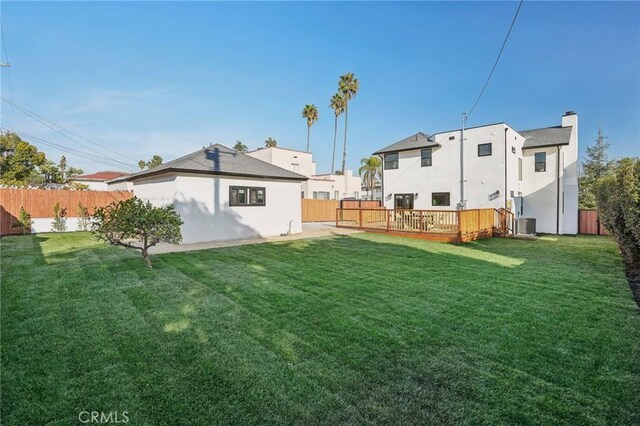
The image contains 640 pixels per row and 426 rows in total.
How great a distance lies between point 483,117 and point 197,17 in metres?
16.4

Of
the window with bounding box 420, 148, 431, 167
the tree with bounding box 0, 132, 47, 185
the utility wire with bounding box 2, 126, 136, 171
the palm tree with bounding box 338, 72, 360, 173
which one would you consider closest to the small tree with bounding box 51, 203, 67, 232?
the tree with bounding box 0, 132, 47, 185

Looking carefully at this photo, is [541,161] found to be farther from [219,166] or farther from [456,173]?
[219,166]

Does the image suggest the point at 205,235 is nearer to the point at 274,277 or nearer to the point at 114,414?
the point at 274,277

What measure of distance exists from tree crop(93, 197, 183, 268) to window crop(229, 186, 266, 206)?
5299 millimetres

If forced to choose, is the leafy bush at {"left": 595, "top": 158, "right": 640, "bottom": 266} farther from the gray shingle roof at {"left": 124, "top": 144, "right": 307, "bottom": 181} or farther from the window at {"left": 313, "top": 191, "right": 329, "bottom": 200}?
the window at {"left": 313, "top": 191, "right": 329, "bottom": 200}

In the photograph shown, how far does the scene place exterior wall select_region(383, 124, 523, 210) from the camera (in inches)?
654

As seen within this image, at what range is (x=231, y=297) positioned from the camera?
16.8ft

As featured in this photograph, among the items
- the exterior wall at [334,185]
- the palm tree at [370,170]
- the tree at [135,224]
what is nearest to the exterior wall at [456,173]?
the exterior wall at [334,185]

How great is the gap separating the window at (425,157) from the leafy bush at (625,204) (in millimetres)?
9443

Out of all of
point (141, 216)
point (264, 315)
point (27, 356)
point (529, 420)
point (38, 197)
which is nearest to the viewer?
point (529, 420)

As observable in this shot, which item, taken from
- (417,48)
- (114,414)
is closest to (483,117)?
(417,48)

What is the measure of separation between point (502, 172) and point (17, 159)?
33278mm

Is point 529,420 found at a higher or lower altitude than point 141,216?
lower

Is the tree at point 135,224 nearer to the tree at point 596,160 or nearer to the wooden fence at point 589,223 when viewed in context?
the wooden fence at point 589,223
